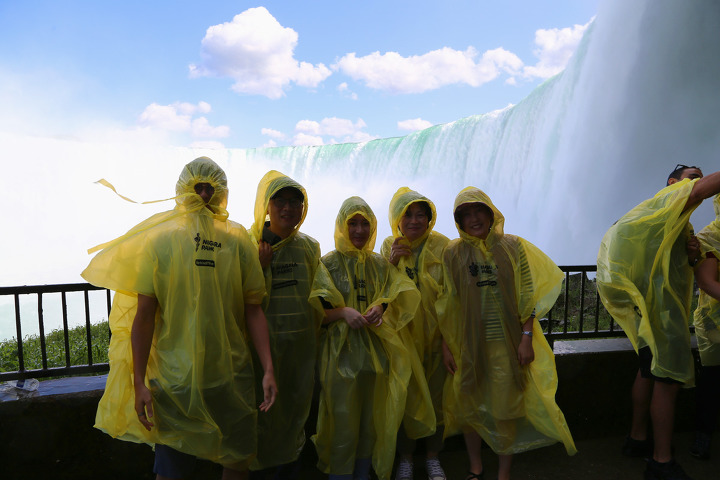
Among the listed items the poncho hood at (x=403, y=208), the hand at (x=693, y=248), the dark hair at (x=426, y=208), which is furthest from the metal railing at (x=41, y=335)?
the hand at (x=693, y=248)

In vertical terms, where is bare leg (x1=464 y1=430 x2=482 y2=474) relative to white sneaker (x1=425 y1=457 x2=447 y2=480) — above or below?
above

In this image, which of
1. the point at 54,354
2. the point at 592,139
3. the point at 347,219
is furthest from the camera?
the point at 592,139

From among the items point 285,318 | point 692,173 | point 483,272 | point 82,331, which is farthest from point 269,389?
point 82,331

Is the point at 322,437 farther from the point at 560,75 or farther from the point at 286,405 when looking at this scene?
the point at 560,75

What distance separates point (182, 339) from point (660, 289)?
218cm

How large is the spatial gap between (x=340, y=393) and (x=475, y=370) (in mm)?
650

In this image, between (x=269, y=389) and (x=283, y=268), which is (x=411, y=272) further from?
(x=269, y=389)

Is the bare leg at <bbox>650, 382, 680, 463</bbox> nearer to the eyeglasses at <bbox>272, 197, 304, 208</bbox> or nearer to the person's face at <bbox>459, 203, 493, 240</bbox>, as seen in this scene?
the person's face at <bbox>459, 203, 493, 240</bbox>

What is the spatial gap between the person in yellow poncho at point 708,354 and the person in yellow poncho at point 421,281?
1369 mm

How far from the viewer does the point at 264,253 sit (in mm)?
1969

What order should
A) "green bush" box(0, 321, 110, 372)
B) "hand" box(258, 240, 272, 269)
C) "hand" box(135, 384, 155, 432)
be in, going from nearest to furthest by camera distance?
"hand" box(135, 384, 155, 432)
"hand" box(258, 240, 272, 269)
"green bush" box(0, 321, 110, 372)

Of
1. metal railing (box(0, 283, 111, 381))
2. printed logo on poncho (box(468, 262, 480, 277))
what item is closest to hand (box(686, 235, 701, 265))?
printed logo on poncho (box(468, 262, 480, 277))

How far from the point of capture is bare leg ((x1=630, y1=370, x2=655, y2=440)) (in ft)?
8.36

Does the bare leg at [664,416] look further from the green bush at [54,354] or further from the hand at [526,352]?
the green bush at [54,354]
